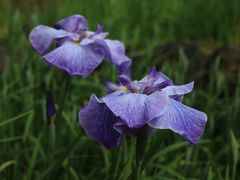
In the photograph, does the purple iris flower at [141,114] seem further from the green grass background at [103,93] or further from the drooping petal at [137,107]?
the green grass background at [103,93]

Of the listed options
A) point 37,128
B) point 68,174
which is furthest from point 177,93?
point 37,128

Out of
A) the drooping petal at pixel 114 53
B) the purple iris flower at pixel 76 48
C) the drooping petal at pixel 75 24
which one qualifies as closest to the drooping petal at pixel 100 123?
the purple iris flower at pixel 76 48

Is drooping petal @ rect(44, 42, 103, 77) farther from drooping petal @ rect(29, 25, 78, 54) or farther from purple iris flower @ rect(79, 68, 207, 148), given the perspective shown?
purple iris flower @ rect(79, 68, 207, 148)

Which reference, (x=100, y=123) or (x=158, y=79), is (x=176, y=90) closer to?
(x=158, y=79)

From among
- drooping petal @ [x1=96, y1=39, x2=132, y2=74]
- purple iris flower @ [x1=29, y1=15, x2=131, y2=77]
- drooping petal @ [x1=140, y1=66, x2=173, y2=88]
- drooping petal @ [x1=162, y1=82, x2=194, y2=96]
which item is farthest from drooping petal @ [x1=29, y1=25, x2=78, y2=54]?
drooping petal @ [x1=162, y1=82, x2=194, y2=96]

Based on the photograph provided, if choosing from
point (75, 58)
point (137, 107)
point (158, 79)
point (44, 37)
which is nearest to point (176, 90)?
point (158, 79)

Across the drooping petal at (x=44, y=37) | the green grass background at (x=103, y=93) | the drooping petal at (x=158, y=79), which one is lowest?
the green grass background at (x=103, y=93)

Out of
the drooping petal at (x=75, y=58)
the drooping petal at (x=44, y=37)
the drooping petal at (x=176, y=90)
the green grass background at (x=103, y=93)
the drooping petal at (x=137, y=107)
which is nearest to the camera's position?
the drooping petal at (x=137, y=107)
